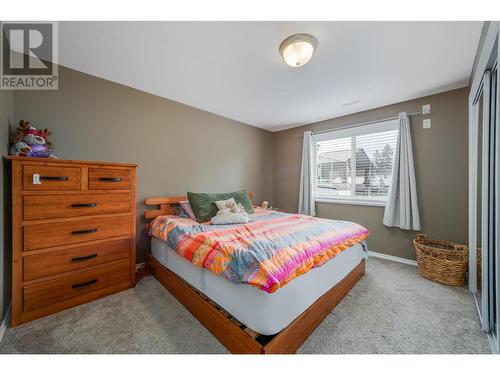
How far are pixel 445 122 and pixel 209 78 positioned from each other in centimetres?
304

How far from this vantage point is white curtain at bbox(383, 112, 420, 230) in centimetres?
270

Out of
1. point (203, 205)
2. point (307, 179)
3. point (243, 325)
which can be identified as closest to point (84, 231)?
point (203, 205)

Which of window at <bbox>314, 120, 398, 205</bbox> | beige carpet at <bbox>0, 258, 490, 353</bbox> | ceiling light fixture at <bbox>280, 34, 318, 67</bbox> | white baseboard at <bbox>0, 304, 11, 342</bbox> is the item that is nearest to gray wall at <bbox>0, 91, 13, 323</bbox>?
white baseboard at <bbox>0, 304, 11, 342</bbox>

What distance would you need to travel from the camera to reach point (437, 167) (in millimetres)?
2605

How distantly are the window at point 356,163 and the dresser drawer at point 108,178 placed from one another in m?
3.16

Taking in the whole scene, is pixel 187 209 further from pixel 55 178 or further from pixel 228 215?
pixel 55 178

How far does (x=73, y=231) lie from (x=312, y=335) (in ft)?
6.98

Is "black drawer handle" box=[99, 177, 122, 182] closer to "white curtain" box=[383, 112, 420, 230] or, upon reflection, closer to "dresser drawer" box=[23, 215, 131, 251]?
"dresser drawer" box=[23, 215, 131, 251]

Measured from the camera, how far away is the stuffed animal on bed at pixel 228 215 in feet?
7.73

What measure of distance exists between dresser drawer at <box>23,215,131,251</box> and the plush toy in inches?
24.8

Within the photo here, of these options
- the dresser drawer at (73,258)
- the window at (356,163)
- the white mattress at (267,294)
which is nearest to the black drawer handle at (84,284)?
the dresser drawer at (73,258)

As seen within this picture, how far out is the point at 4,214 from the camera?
154 cm
